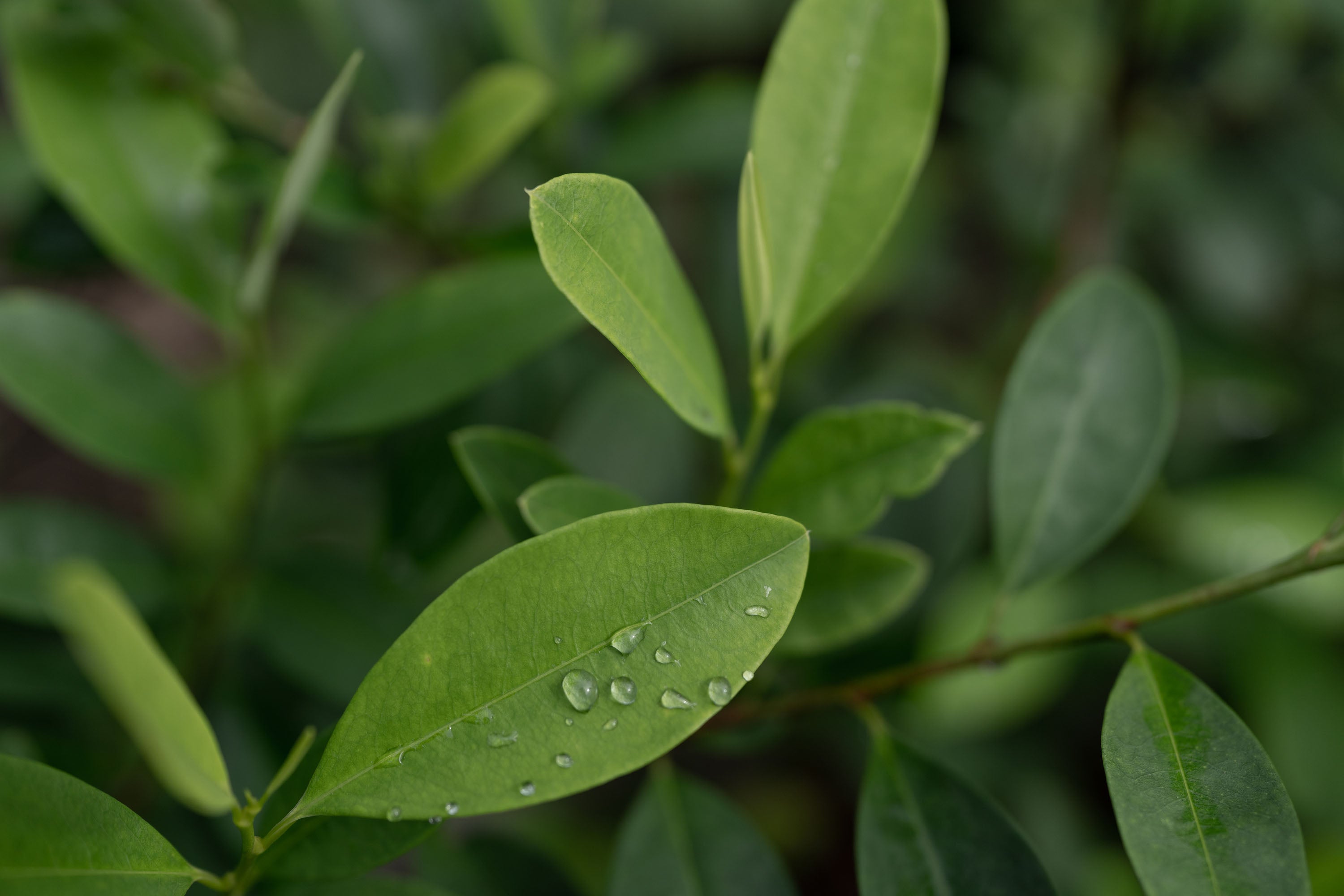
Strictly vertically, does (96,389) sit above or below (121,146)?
below

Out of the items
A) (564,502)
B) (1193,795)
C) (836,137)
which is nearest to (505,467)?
(564,502)

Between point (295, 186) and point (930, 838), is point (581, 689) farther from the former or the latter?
point (295, 186)

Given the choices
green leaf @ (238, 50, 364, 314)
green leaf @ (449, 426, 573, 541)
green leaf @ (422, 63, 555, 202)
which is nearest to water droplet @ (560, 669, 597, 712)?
green leaf @ (449, 426, 573, 541)

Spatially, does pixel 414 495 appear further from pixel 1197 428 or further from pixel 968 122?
pixel 1197 428

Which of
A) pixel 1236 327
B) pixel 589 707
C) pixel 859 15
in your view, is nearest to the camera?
pixel 589 707

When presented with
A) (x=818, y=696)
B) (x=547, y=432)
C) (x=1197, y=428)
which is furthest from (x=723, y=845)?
(x=1197, y=428)

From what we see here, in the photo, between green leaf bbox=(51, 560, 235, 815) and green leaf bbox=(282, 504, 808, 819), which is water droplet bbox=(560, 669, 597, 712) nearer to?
green leaf bbox=(282, 504, 808, 819)
